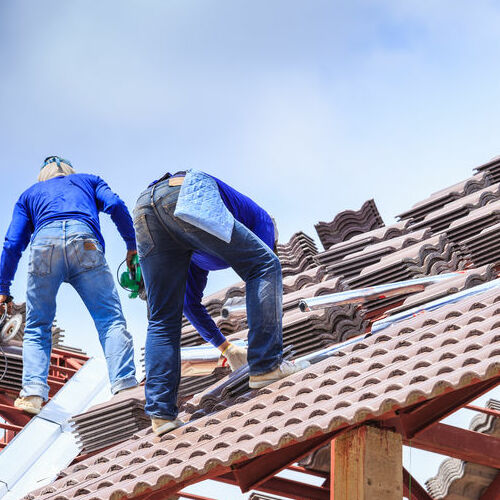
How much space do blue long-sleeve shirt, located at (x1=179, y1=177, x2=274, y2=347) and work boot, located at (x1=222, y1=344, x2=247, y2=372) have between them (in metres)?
0.08

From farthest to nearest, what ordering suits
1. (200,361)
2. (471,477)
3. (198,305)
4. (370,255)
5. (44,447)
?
1. (471,477)
2. (370,255)
3. (44,447)
4. (200,361)
5. (198,305)

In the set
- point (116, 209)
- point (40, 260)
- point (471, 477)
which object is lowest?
point (471, 477)

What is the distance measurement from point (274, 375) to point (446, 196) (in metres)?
4.59

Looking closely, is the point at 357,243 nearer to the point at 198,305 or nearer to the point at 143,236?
the point at 198,305

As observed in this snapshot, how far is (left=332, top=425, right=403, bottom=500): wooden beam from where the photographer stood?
4.96 metres

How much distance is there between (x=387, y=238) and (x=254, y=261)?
3.94 m

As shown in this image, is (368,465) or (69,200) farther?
(69,200)

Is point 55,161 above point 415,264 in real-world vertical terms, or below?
above

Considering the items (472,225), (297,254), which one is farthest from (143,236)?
(297,254)

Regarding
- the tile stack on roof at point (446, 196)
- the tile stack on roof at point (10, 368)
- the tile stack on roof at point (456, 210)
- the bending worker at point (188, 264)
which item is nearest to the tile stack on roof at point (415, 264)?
the tile stack on roof at point (456, 210)

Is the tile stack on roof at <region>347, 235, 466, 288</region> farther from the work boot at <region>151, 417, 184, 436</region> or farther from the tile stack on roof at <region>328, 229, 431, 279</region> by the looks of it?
the work boot at <region>151, 417, 184, 436</region>

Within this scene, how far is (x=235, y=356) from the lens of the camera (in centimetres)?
695

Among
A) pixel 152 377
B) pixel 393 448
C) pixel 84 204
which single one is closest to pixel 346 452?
pixel 393 448

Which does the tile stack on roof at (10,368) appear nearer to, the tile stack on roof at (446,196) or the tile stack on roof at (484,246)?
the tile stack on roof at (446,196)
